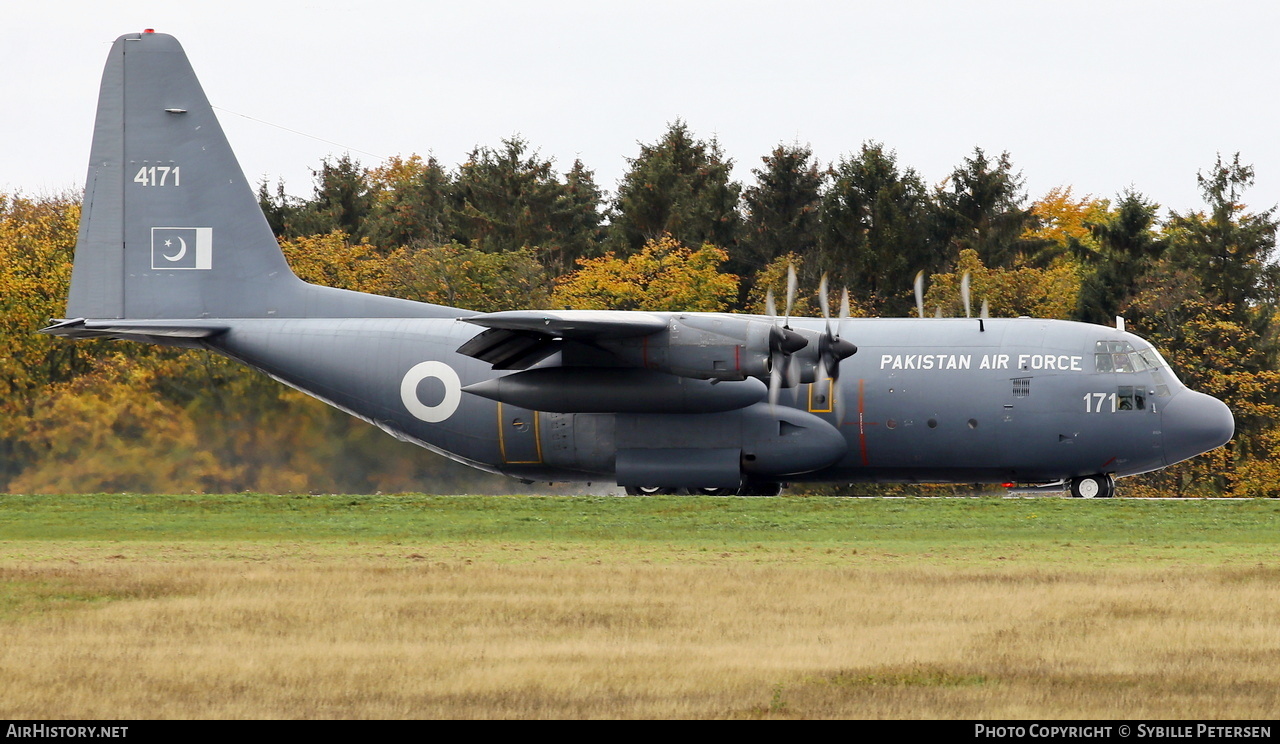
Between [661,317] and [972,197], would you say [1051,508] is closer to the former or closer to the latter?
[661,317]

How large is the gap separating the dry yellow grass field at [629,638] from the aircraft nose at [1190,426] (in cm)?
946

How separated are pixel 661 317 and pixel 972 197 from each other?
3528 cm

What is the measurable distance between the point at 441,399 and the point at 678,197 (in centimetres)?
3832

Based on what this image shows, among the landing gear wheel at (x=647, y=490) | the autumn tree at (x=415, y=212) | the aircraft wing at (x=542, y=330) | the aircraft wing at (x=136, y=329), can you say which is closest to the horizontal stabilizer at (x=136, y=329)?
the aircraft wing at (x=136, y=329)

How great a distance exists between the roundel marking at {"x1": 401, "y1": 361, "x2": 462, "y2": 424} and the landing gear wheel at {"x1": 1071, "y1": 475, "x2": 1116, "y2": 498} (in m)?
11.3

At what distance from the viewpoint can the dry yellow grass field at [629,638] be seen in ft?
33.4

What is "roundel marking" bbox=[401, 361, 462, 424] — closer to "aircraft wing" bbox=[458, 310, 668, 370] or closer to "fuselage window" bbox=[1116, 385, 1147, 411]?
"aircraft wing" bbox=[458, 310, 668, 370]

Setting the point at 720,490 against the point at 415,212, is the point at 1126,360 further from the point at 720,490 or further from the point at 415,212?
the point at 415,212

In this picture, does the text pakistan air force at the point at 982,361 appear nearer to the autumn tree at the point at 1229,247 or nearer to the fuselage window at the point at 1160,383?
the fuselage window at the point at 1160,383

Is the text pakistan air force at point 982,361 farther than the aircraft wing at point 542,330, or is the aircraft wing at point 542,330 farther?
the text pakistan air force at point 982,361

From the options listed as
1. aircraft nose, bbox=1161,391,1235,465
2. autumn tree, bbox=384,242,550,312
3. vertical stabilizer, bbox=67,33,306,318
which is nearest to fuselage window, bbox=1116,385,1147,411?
aircraft nose, bbox=1161,391,1235,465

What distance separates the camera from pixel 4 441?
1219 inches

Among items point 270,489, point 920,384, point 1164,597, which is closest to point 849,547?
point 1164,597

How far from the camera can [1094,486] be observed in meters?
27.9
